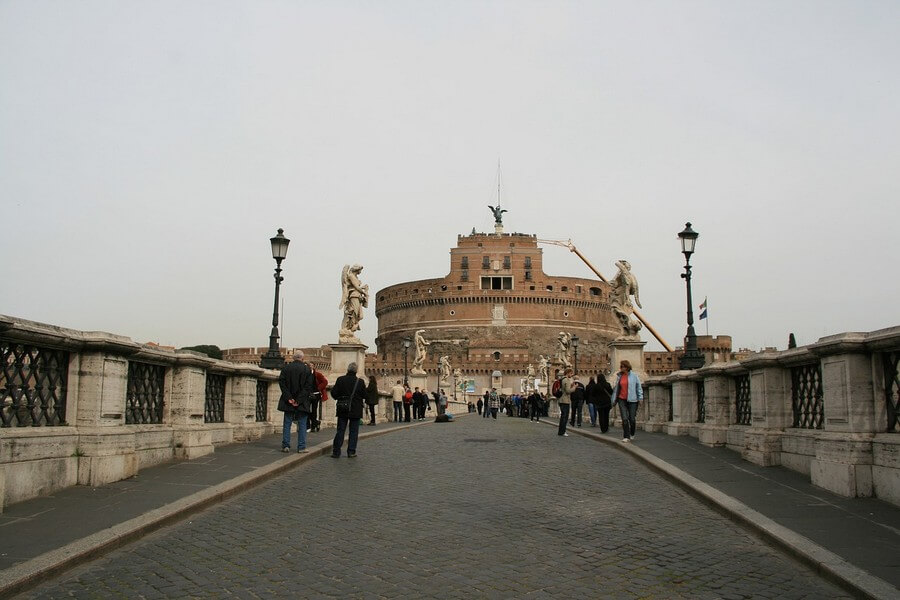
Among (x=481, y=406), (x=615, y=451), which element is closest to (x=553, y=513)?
(x=615, y=451)

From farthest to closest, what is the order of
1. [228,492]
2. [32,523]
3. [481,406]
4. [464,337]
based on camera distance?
1. [464,337]
2. [481,406]
3. [228,492]
4. [32,523]

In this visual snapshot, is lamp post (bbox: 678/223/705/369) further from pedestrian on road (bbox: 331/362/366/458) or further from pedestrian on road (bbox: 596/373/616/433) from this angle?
pedestrian on road (bbox: 331/362/366/458)

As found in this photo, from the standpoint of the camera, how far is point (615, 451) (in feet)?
42.0

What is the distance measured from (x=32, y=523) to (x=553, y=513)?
13.0ft

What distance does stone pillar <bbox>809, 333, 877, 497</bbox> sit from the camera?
6633 mm

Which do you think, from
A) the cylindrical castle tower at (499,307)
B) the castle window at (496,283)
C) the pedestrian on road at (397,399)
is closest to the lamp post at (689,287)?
the pedestrian on road at (397,399)

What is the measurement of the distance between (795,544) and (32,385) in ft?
20.0

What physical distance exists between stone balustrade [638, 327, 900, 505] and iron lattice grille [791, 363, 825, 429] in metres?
0.01

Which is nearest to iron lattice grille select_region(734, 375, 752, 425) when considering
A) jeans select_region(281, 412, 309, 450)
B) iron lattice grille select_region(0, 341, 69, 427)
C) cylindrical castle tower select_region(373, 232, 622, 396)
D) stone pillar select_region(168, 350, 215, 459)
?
jeans select_region(281, 412, 309, 450)

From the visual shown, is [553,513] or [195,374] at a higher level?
[195,374]

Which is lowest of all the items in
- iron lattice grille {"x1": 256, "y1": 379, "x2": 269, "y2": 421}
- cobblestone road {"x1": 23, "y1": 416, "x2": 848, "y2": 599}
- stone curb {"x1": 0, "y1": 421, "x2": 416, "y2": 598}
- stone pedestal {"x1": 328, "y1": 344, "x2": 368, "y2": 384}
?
cobblestone road {"x1": 23, "y1": 416, "x2": 848, "y2": 599}

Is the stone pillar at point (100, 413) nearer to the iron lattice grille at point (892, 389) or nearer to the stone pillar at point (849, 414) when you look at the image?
Answer: the stone pillar at point (849, 414)

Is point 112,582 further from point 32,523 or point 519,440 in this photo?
point 519,440

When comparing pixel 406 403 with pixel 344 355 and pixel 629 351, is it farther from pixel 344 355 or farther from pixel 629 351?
pixel 629 351
